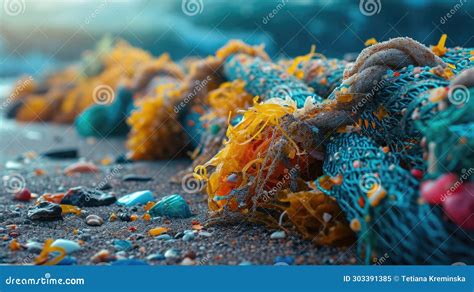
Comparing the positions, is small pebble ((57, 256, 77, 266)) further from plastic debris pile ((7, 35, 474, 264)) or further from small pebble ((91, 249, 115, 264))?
plastic debris pile ((7, 35, 474, 264))

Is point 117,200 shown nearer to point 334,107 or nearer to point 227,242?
point 227,242

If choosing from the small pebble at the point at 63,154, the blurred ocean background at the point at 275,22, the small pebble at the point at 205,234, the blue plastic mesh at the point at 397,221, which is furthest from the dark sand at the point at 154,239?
the blurred ocean background at the point at 275,22

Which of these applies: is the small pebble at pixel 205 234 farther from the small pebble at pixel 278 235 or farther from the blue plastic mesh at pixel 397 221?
the blue plastic mesh at pixel 397 221

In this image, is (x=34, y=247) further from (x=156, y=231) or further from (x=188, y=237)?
(x=188, y=237)

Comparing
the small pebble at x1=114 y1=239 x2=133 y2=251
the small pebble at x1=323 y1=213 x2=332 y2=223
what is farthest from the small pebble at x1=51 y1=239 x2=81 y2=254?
the small pebble at x1=323 y1=213 x2=332 y2=223

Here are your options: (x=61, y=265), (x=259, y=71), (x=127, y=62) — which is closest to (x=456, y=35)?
(x=259, y=71)

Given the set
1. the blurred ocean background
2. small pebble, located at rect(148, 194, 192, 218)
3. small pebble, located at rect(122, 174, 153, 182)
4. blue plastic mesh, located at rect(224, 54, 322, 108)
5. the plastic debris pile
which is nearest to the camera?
the plastic debris pile
